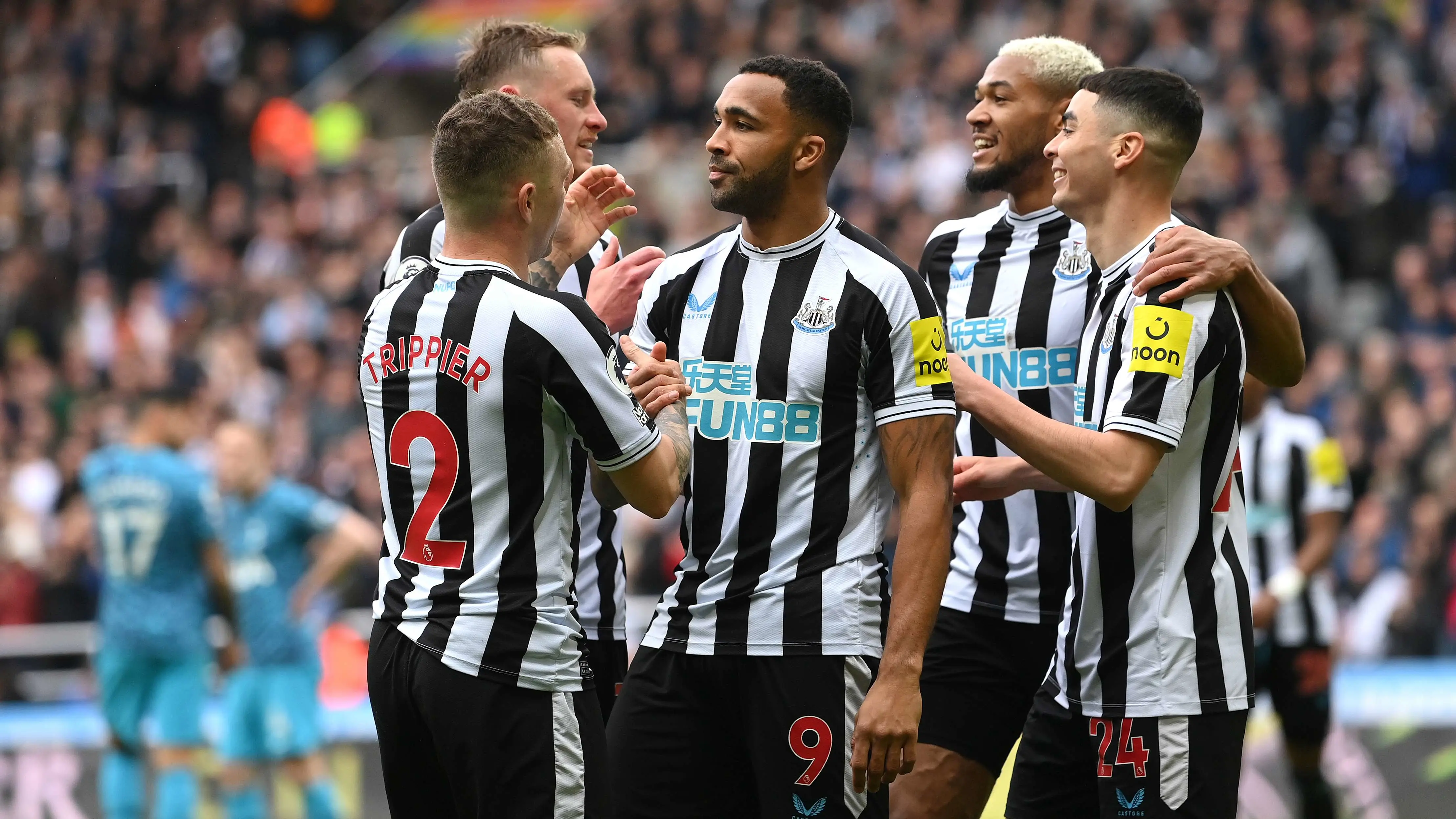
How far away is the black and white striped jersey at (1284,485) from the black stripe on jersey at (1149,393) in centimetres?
398

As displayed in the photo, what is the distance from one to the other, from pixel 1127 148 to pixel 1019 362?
2.75 feet

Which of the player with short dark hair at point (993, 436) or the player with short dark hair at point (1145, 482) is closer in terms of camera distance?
the player with short dark hair at point (1145, 482)

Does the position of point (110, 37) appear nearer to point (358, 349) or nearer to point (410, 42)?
point (410, 42)

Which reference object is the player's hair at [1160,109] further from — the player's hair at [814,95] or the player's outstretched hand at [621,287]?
the player's outstretched hand at [621,287]

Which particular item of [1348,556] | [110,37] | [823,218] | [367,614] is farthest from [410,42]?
[823,218]

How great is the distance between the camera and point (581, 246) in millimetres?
4637

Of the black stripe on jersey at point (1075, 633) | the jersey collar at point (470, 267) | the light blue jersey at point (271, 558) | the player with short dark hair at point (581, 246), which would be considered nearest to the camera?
the jersey collar at point (470, 267)

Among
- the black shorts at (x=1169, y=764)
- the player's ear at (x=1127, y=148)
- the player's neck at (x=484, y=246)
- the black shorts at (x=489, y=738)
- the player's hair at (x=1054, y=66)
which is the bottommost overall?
the black shorts at (x=1169, y=764)

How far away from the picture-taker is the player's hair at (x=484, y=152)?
13.0ft

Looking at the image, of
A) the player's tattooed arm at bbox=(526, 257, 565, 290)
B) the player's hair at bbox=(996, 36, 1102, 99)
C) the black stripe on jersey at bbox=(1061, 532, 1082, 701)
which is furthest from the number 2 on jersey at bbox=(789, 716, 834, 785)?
the player's hair at bbox=(996, 36, 1102, 99)

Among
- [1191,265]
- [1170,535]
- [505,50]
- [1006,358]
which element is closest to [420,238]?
[505,50]

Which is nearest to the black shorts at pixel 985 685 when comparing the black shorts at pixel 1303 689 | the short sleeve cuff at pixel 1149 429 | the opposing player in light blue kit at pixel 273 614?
the short sleeve cuff at pixel 1149 429

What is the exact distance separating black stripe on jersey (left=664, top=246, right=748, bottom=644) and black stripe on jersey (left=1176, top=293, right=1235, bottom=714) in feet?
3.93

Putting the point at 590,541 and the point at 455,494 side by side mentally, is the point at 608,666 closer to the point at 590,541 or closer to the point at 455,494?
the point at 590,541
